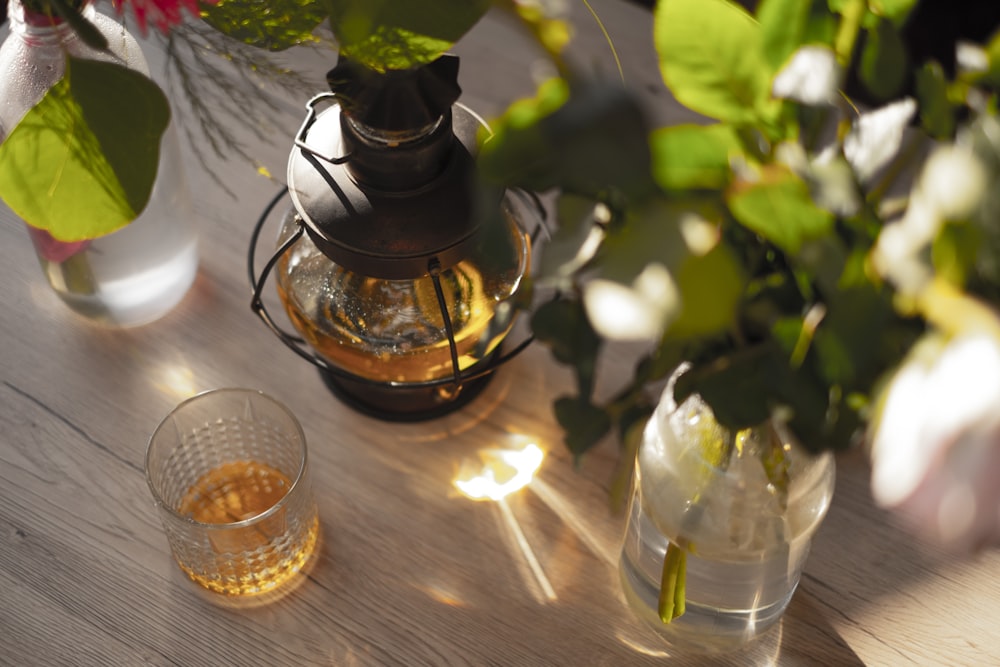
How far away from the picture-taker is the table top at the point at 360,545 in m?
0.67

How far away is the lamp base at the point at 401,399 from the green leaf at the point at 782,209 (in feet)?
1.43

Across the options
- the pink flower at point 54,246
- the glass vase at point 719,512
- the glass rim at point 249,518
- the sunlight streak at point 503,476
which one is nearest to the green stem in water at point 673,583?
the glass vase at point 719,512

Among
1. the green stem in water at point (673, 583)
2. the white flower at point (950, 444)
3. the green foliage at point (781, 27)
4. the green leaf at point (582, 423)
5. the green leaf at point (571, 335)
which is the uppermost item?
the green foliage at point (781, 27)

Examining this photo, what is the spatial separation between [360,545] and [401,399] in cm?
11

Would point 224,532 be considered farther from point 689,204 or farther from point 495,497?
point 689,204

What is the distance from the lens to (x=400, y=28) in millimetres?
462

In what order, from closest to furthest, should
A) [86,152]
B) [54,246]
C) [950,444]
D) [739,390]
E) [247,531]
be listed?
[950,444] < [739,390] < [86,152] < [247,531] < [54,246]

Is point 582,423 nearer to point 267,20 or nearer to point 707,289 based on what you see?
point 707,289

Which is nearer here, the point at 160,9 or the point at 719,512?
the point at 160,9

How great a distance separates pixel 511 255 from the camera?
366 mm

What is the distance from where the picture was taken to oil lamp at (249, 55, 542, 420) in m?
0.57

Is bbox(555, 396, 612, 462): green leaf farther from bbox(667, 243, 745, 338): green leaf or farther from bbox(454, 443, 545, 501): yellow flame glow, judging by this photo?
bbox(454, 443, 545, 501): yellow flame glow

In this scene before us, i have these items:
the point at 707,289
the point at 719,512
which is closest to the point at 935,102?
the point at 707,289

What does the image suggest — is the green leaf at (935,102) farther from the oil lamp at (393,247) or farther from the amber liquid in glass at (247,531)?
the amber liquid in glass at (247,531)
